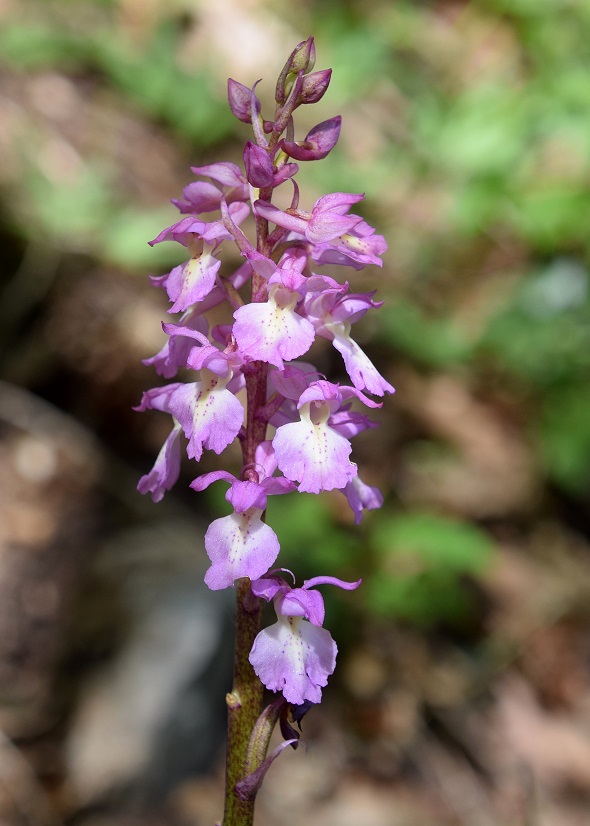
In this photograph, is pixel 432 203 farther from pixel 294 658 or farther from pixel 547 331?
pixel 294 658

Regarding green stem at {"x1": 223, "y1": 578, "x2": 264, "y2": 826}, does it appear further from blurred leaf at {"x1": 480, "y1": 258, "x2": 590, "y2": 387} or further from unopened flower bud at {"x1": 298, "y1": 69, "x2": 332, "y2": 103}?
blurred leaf at {"x1": 480, "y1": 258, "x2": 590, "y2": 387}

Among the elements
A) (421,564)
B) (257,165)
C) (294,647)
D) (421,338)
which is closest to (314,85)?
(257,165)

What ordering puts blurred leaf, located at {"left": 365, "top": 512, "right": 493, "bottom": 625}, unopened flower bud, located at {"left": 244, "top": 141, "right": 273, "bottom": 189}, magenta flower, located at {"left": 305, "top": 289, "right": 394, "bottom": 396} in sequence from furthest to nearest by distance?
blurred leaf, located at {"left": 365, "top": 512, "right": 493, "bottom": 625}, magenta flower, located at {"left": 305, "top": 289, "right": 394, "bottom": 396}, unopened flower bud, located at {"left": 244, "top": 141, "right": 273, "bottom": 189}

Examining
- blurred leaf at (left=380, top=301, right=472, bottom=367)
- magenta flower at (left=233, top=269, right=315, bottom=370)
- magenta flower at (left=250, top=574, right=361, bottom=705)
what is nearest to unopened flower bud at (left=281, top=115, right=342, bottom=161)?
magenta flower at (left=233, top=269, right=315, bottom=370)

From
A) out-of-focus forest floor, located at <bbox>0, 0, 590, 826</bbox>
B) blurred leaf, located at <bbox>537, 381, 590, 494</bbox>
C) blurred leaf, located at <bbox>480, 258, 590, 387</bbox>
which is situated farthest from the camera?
blurred leaf, located at <bbox>480, 258, 590, 387</bbox>

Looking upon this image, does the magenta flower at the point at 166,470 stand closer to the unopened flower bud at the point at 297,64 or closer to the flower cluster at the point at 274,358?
the flower cluster at the point at 274,358

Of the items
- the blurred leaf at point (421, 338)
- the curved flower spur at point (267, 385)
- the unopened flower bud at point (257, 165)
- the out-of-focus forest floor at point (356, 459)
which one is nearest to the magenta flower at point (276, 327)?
the curved flower spur at point (267, 385)

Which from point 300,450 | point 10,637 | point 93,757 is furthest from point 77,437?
point 300,450
